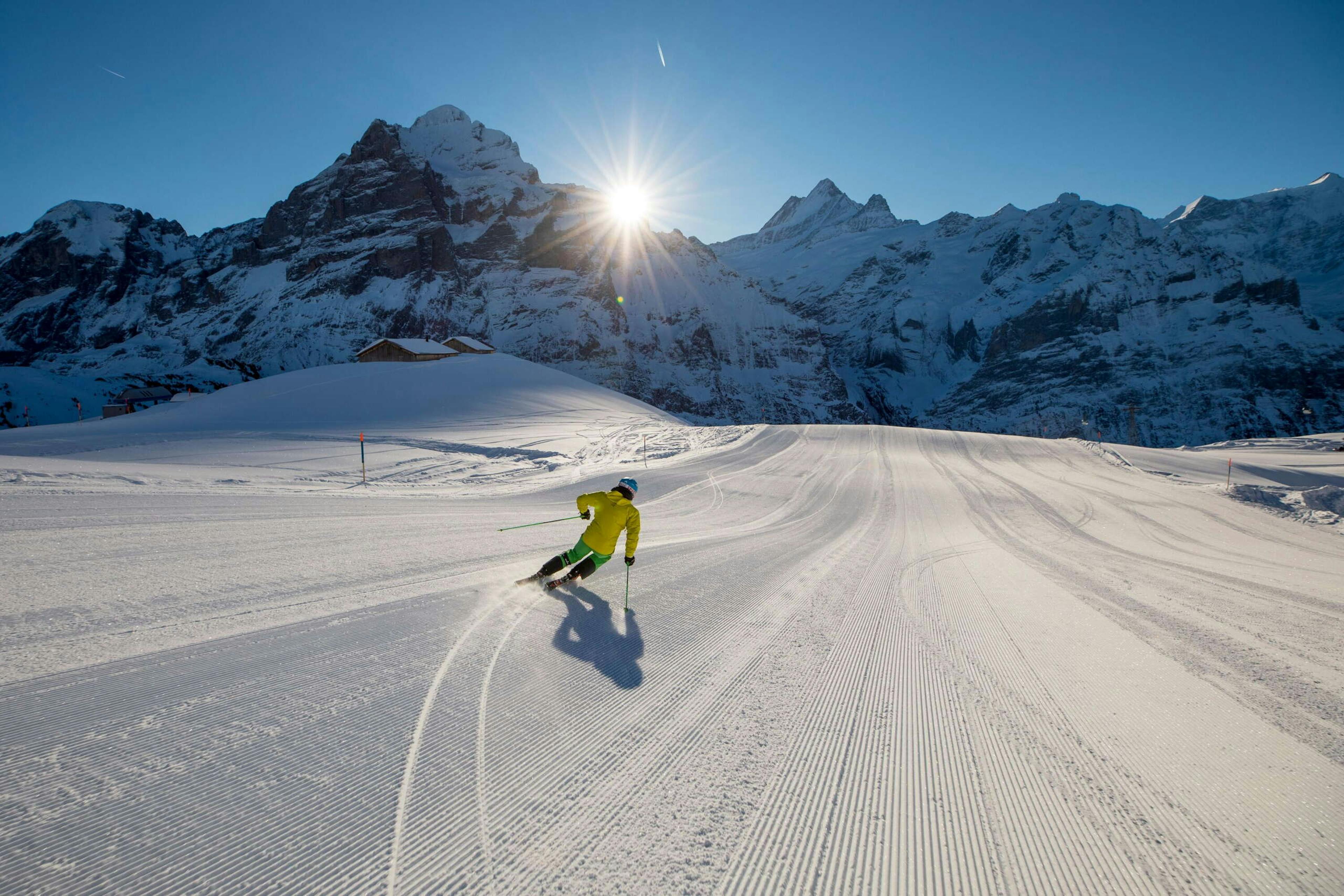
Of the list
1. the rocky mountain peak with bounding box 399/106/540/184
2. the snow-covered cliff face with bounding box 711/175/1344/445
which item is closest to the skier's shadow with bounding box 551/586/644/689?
the snow-covered cliff face with bounding box 711/175/1344/445

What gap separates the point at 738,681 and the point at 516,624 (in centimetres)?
176

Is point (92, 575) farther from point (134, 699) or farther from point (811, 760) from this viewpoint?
point (811, 760)

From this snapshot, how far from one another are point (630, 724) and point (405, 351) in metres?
56.4

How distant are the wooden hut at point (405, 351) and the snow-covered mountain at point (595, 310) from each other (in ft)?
177

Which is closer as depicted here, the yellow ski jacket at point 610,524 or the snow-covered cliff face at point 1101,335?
the yellow ski jacket at point 610,524

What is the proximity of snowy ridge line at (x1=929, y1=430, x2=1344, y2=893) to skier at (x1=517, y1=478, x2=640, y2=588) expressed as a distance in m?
3.25

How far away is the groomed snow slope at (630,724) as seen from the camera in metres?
2.15

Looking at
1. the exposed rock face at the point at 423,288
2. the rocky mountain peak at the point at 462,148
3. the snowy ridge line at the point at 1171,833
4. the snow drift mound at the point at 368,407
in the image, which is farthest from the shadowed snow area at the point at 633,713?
the rocky mountain peak at the point at 462,148

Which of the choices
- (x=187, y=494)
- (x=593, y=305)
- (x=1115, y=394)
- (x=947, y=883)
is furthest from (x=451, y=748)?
(x=1115, y=394)

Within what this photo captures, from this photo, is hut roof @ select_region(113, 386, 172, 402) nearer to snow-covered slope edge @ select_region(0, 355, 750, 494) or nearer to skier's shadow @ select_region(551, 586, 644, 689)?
snow-covered slope edge @ select_region(0, 355, 750, 494)

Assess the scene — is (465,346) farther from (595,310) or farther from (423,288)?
(423,288)

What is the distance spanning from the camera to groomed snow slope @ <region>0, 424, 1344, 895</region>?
7.06ft

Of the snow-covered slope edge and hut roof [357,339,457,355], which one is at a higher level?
hut roof [357,339,457,355]

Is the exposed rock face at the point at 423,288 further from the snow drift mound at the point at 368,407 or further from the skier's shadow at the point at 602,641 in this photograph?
the skier's shadow at the point at 602,641
